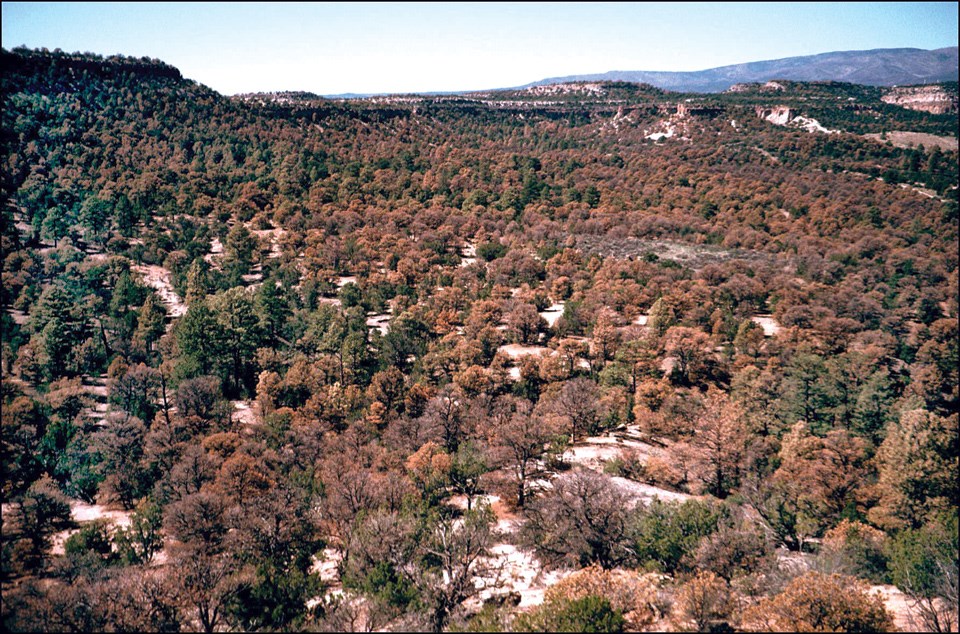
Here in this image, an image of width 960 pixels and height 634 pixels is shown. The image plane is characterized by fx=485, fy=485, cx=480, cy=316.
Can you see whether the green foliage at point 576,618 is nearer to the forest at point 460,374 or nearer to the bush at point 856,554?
the forest at point 460,374

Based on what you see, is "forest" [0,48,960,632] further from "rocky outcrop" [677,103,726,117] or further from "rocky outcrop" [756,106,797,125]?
"rocky outcrop" [677,103,726,117]

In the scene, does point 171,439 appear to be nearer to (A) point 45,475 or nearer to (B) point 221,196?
(A) point 45,475

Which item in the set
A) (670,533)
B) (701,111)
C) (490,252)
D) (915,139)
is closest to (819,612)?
(670,533)

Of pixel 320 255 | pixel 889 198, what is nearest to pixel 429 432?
pixel 320 255

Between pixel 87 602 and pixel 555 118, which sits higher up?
pixel 555 118

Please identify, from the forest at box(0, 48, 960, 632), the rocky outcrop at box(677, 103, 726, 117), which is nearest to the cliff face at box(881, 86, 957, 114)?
the forest at box(0, 48, 960, 632)

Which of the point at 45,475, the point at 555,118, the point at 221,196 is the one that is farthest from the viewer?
the point at 555,118
